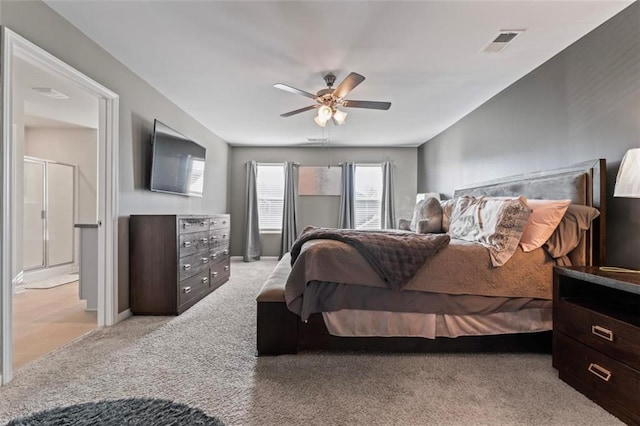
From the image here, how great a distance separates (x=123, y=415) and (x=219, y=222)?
3.02 meters

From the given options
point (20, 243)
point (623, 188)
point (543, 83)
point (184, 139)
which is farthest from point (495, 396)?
point (20, 243)

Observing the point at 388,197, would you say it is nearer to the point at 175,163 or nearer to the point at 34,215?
the point at 175,163

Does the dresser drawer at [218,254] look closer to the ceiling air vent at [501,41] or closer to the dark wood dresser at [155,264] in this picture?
the dark wood dresser at [155,264]

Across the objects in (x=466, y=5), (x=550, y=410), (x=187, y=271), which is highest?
(x=466, y=5)

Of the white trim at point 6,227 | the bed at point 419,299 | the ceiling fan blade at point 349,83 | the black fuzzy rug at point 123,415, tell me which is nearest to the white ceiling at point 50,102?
the white trim at point 6,227

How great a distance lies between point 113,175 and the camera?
9.41ft

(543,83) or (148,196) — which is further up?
(543,83)

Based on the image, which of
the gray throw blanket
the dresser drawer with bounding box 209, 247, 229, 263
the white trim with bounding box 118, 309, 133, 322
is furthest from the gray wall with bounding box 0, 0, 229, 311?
the gray throw blanket

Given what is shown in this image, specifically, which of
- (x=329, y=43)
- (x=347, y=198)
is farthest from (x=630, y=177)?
(x=347, y=198)

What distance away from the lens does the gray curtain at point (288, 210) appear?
6.44 m

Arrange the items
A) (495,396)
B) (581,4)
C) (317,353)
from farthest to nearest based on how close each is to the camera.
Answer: (317,353), (581,4), (495,396)

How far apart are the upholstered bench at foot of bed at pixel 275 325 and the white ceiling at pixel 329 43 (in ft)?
6.32

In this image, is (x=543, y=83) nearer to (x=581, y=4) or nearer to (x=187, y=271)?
(x=581, y=4)

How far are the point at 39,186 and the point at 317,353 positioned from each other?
5.39 metres
